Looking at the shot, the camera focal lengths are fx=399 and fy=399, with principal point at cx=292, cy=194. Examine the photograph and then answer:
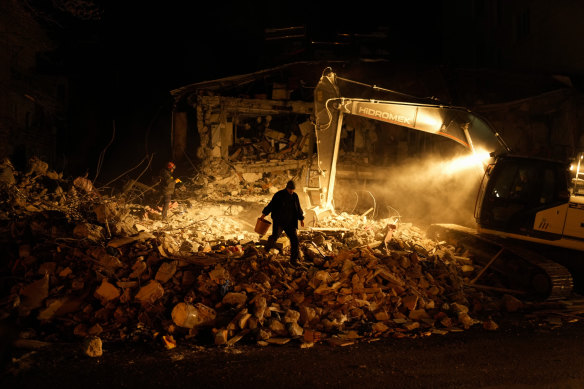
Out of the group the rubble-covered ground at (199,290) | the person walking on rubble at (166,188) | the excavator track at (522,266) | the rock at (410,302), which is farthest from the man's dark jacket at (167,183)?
the excavator track at (522,266)

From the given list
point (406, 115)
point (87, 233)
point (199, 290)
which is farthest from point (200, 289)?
point (406, 115)

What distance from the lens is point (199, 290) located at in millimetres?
5871

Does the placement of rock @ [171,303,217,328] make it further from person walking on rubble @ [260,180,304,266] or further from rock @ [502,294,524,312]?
rock @ [502,294,524,312]

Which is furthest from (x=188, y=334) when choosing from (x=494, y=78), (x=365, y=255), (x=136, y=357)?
(x=494, y=78)

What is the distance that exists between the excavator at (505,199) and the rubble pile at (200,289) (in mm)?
996

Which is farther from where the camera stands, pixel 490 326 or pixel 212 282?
pixel 212 282

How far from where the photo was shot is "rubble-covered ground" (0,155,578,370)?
17.2ft

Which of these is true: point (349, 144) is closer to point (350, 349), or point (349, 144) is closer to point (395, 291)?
point (395, 291)

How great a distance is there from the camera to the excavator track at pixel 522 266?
6.70 meters

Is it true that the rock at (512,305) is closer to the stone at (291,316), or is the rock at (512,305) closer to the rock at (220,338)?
the stone at (291,316)

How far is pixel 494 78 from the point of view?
14844 mm

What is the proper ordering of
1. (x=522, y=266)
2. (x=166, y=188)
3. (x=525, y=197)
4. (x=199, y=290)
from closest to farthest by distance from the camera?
(x=199, y=290), (x=522, y=266), (x=525, y=197), (x=166, y=188)

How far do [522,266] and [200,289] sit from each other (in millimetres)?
5936

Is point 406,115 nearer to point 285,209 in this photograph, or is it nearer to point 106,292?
point 285,209
